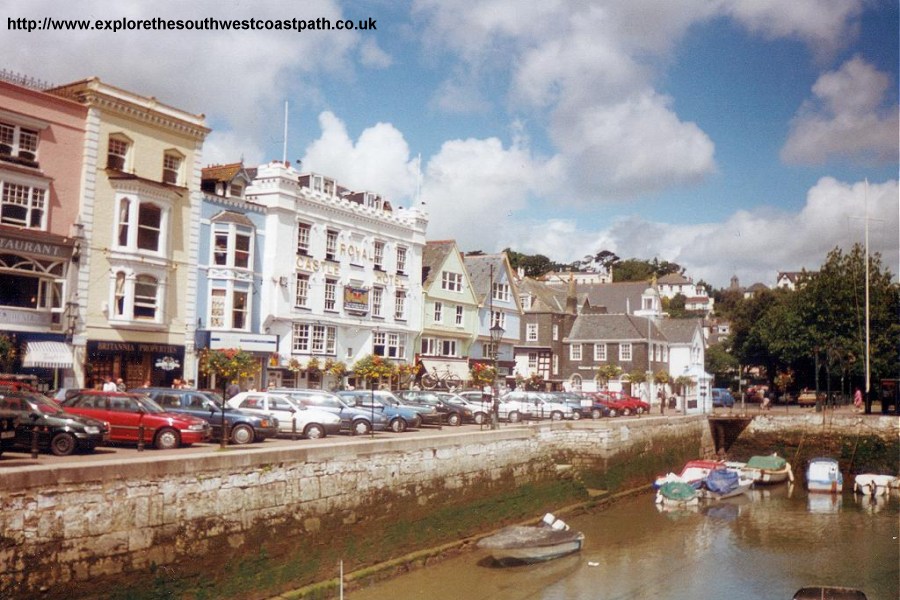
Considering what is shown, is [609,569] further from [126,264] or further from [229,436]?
[126,264]

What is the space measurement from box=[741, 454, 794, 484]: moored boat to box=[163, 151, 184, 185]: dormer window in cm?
3234

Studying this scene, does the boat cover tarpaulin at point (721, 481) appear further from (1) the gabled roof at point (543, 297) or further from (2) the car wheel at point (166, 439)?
(1) the gabled roof at point (543, 297)

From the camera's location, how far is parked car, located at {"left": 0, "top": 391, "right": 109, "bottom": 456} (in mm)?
18800

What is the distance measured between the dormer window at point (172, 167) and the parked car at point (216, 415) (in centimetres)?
1361

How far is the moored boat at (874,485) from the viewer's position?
133ft

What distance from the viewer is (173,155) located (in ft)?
121

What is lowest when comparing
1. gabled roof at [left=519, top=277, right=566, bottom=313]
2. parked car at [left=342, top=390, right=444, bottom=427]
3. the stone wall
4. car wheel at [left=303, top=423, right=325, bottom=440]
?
the stone wall

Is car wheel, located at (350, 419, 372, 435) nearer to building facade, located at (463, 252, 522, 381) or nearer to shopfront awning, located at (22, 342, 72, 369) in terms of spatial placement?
shopfront awning, located at (22, 342, 72, 369)

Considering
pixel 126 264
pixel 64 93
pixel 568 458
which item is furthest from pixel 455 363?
pixel 64 93

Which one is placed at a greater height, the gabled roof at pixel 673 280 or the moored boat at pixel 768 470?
the gabled roof at pixel 673 280

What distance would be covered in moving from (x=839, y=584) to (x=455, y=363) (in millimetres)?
32770

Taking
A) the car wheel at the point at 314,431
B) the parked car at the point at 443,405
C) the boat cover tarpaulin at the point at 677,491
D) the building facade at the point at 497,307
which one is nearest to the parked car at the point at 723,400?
the building facade at the point at 497,307

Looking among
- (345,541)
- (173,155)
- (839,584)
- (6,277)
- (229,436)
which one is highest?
(173,155)

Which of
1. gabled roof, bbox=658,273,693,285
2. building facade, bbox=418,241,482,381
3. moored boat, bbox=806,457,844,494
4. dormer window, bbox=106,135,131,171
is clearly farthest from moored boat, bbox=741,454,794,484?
gabled roof, bbox=658,273,693,285
